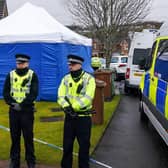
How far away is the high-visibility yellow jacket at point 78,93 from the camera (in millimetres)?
5410

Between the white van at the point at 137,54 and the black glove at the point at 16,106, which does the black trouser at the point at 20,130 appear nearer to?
the black glove at the point at 16,106

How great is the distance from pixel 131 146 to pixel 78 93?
3.07 meters

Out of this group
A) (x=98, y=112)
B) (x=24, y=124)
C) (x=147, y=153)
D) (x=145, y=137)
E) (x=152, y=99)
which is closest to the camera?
(x=24, y=124)

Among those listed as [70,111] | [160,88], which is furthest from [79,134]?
[160,88]

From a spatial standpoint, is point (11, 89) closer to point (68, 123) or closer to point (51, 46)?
point (68, 123)

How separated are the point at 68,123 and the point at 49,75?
342 inches

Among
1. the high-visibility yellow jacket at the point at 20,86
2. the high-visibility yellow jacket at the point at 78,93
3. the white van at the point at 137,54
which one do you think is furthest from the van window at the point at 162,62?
the white van at the point at 137,54

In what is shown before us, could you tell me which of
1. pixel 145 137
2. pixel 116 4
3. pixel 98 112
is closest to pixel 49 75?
pixel 98 112

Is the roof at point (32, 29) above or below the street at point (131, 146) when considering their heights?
above

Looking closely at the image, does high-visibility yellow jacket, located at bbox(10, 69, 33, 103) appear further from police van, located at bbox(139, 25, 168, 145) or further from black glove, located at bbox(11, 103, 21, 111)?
police van, located at bbox(139, 25, 168, 145)

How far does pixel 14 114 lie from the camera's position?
588cm

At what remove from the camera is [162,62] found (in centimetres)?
730

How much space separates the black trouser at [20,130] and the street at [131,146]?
1.15 meters

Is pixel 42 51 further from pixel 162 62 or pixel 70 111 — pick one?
pixel 70 111
